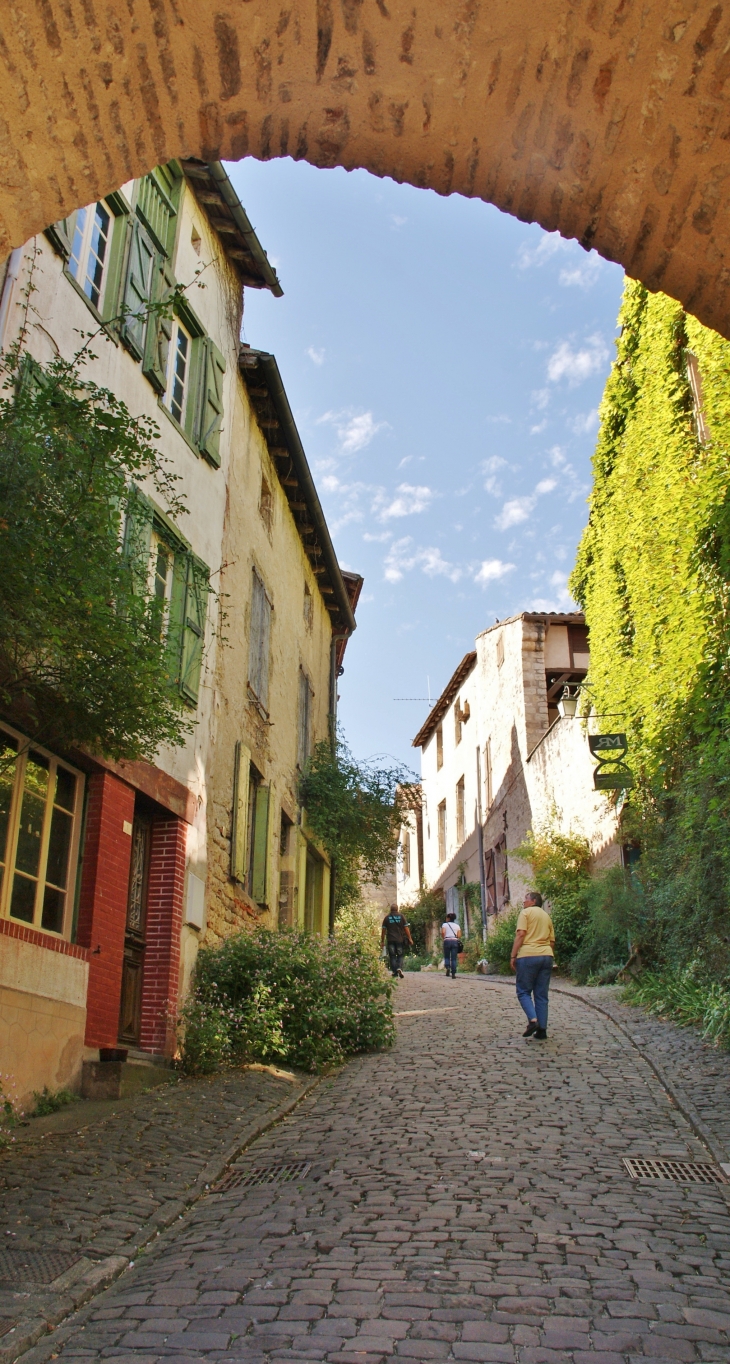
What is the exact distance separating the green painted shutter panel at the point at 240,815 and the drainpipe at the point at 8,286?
19.1 ft

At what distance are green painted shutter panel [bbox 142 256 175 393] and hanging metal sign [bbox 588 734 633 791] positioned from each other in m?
7.04

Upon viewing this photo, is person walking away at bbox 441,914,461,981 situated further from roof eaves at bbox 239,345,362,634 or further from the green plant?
the green plant

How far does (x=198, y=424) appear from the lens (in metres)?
11.4

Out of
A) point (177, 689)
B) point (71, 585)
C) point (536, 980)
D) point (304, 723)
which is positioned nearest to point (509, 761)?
point (304, 723)

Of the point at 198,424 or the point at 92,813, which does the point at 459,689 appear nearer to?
the point at 198,424

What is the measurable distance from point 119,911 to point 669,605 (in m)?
7.46

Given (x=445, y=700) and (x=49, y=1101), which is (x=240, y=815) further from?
(x=445, y=700)

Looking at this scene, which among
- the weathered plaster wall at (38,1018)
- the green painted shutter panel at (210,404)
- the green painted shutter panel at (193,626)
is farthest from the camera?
the green painted shutter panel at (210,404)

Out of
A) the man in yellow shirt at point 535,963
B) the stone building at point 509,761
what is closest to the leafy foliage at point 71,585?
the man in yellow shirt at point 535,963

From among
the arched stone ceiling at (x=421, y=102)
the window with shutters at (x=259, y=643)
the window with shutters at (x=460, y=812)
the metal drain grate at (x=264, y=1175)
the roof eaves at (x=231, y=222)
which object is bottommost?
the metal drain grate at (x=264, y=1175)

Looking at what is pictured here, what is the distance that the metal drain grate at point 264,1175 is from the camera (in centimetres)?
594

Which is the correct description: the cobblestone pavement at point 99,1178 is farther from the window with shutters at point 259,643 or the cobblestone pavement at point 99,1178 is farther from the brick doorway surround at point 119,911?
the window with shutters at point 259,643

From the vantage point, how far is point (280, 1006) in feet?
31.4

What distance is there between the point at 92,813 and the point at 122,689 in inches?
89.5
